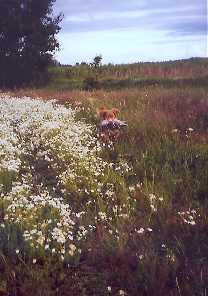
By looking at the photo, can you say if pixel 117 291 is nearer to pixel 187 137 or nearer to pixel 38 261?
A: pixel 38 261

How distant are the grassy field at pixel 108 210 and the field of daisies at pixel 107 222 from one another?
15 millimetres

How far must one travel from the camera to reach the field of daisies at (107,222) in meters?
5.94

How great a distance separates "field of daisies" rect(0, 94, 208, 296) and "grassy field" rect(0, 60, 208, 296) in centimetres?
2

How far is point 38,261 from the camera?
639 cm

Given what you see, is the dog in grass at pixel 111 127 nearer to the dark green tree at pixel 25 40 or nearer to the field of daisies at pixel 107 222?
the field of daisies at pixel 107 222

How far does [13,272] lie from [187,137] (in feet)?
21.2

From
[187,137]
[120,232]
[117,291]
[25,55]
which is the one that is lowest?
[117,291]

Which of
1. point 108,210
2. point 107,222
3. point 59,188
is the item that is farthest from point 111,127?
point 107,222

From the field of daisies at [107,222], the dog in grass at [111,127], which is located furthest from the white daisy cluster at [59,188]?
the dog in grass at [111,127]

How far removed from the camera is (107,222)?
7188 millimetres

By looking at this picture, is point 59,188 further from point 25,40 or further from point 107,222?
point 25,40

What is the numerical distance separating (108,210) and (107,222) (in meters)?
0.56

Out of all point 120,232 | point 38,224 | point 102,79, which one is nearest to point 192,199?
point 120,232

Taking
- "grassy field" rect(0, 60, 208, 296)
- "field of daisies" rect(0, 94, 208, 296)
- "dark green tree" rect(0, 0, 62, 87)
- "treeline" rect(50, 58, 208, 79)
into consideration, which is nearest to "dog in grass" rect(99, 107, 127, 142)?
"grassy field" rect(0, 60, 208, 296)
